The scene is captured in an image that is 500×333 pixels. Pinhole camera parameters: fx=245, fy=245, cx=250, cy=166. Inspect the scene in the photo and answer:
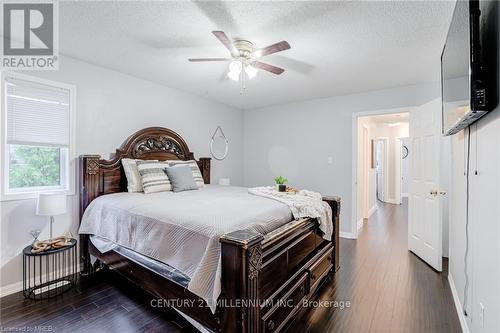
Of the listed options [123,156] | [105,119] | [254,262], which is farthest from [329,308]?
[105,119]

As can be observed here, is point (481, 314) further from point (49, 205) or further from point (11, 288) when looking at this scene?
point (11, 288)

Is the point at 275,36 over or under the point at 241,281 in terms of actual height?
over

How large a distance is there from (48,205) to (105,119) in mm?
1262

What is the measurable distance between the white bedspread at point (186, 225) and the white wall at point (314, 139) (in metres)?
2.33

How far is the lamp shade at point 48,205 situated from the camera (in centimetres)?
238

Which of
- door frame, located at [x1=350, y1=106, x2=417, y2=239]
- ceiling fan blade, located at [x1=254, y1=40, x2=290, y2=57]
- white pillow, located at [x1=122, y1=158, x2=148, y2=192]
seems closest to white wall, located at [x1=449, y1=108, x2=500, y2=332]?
ceiling fan blade, located at [x1=254, y1=40, x2=290, y2=57]

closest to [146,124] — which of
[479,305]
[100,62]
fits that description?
[100,62]

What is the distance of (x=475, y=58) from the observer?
1.34 meters

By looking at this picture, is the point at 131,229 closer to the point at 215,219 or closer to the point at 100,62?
the point at 215,219

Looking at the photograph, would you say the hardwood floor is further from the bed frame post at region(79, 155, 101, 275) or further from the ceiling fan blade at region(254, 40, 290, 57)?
the ceiling fan blade at region(254, 40, 290, 57)

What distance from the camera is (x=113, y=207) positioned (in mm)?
2463

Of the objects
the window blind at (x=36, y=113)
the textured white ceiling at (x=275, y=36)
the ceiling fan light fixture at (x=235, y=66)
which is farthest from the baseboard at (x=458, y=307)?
the window blind at (x=36, y=113)

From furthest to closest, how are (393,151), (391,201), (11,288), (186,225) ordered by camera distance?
(391,201) → (393,151) → (11,288) → (186,225)

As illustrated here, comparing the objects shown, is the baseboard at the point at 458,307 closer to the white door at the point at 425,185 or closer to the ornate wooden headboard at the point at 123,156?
the white door at the point at 425,185
